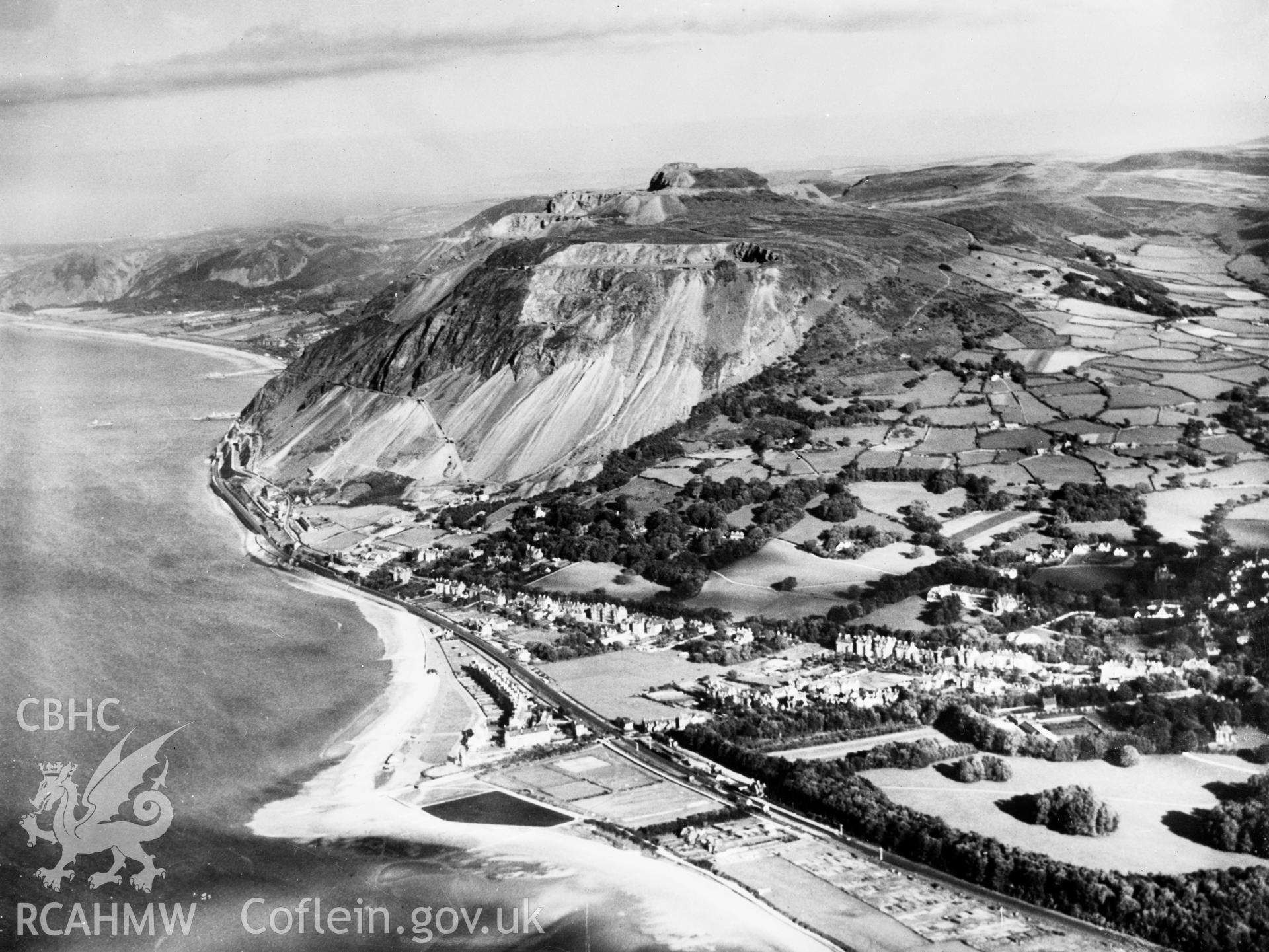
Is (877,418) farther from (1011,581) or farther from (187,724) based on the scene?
(187,724)

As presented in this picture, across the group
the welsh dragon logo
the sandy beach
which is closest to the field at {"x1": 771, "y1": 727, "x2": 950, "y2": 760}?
the sandy beach

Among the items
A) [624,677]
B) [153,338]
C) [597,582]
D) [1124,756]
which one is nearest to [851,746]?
[1124,756]

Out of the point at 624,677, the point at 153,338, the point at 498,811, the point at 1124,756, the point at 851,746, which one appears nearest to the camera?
the point at 498,811

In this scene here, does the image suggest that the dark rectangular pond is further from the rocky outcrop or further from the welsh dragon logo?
the rocky outcrop

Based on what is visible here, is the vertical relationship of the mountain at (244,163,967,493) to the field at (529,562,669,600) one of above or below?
above

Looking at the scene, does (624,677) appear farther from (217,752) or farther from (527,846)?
(217,752)

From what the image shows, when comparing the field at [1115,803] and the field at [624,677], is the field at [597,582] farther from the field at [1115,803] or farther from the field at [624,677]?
the field at [1115,803]
